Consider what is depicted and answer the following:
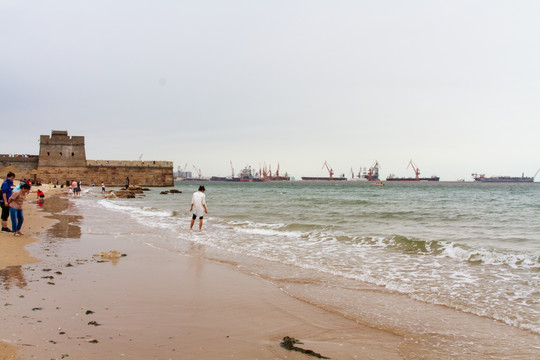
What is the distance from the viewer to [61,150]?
61.4 metres

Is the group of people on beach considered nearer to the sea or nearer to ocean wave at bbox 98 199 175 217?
the sea

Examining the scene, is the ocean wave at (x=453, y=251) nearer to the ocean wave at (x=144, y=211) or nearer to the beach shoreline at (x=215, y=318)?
the beach shoreline at (x=215, y=318)

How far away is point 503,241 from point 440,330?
8192 millimetres

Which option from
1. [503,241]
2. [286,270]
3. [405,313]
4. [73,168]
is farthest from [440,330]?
[73,168]

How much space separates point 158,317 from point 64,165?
215ft

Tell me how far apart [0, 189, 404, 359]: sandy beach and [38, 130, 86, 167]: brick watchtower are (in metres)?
61.4

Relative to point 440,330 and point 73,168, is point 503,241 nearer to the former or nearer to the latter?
point 440,330

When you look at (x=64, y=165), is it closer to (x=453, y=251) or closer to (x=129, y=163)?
(x=129, y=163)

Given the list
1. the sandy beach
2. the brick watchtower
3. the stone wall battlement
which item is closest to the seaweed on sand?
the sandy beach

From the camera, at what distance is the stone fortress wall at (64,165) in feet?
198

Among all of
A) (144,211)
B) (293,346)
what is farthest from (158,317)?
(144,211)

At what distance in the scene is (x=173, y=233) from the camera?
12.6 meters

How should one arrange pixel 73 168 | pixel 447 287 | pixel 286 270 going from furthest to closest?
pixel 73 168 < pixel 286 270 < pixel 447 287

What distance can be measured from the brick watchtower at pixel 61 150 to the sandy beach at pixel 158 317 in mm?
61359
